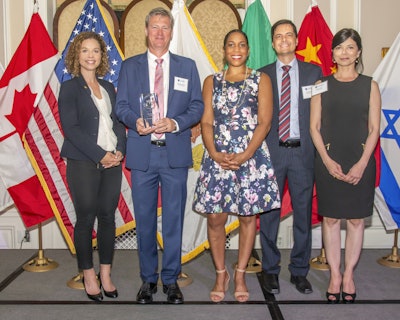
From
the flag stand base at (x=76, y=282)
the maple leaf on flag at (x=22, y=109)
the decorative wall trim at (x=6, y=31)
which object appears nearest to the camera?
the flag stand base at (x=76, y=282)

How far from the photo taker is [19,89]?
11.4ft

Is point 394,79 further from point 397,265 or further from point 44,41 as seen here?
point 44,41

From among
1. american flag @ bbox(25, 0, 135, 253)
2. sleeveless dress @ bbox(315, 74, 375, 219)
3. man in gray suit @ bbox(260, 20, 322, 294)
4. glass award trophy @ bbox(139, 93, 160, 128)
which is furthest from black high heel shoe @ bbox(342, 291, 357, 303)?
american flag @ bbox(25, 0, 135, 253)

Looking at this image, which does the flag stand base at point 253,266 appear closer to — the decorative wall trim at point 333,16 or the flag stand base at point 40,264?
the flag stand base at point 40,264

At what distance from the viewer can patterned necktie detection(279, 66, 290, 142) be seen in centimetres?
299

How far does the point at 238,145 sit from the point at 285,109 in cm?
44

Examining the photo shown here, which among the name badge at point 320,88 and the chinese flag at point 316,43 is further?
the chinese flag at point 316,43

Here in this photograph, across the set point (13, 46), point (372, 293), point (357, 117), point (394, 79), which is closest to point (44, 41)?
point (13, 46)

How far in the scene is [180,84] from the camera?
113 inches

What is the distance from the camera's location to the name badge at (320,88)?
9.36 ft

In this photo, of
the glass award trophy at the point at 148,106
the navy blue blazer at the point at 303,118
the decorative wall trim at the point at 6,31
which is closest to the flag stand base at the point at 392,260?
the navy blue blazer at the point at 303,118

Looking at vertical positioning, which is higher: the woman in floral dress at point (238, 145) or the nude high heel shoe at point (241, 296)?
the woman in floral dress at point (238, 145)

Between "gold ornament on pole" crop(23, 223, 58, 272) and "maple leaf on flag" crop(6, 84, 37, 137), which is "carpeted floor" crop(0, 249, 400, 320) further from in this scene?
"maple leaf on flag" crop(6, 84, 37, 137)

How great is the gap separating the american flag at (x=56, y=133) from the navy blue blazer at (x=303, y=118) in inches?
49.7
